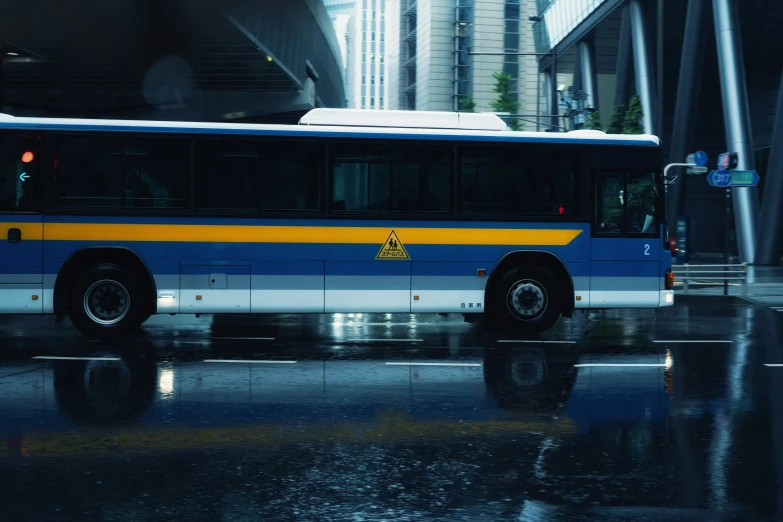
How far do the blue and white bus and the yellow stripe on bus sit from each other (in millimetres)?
19

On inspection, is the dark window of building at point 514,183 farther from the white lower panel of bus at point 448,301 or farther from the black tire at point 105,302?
the black tire at point 105,302

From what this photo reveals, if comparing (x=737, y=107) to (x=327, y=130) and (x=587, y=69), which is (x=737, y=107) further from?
(x=327, y=130)

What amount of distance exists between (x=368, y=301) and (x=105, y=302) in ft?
11.6

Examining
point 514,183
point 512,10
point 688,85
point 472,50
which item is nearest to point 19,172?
point 514,183

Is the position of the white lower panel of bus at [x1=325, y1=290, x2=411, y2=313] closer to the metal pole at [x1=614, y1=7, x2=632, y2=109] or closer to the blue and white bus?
the blue and white bus

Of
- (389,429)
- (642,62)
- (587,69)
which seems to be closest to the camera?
(389,429)

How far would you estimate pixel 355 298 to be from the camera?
46.1 feet

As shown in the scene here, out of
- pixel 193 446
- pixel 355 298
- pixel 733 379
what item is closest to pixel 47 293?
pixel 355 298

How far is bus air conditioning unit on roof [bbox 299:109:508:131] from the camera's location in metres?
14.5

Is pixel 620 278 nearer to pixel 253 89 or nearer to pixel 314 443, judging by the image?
pixel 314 443

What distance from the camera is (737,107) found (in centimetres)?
3916

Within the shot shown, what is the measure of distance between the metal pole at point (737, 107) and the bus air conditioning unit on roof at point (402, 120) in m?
26.5

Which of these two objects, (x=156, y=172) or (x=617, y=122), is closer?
(x=156, y=172)

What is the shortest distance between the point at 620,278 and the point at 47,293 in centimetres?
788
